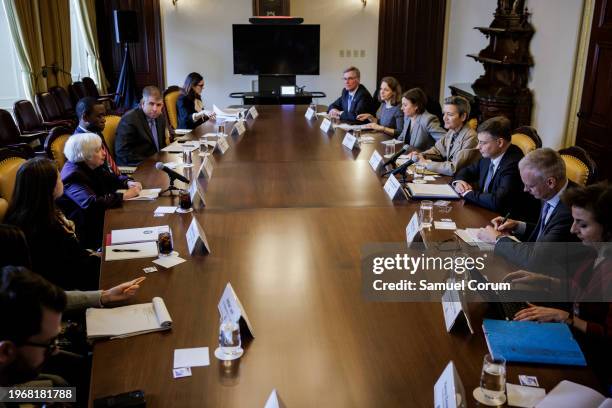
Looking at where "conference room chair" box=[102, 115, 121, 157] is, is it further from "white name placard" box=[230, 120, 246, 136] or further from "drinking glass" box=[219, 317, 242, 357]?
"drinking glass" box=[219, 317, 242, 357]

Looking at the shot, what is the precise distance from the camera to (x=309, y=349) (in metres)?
1.75

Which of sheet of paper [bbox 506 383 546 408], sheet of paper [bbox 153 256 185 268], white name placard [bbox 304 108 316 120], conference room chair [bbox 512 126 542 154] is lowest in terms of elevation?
sheet of paper [bbox 506 383 546 408]

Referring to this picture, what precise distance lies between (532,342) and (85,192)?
2.38m

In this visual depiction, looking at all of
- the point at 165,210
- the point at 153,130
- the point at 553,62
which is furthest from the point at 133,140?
the point at 553,62

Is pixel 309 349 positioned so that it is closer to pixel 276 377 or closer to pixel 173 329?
pixel 276 377

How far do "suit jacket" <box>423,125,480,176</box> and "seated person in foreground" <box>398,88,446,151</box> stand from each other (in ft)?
1.16

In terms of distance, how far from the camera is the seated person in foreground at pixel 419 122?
4.59 m

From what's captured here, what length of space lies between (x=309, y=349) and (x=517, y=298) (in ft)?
2.74

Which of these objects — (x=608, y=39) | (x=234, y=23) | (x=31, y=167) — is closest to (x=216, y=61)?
(x=234, y=23)

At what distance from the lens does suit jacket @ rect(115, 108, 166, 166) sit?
442cm

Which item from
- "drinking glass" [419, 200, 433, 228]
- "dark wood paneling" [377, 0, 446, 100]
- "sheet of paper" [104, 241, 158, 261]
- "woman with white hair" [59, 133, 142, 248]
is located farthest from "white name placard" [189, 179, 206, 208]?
"dark wood paneling" [377, 0, 446, 100]

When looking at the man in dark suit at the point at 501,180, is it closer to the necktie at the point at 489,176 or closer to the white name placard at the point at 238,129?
the necktie at the point at 489,176

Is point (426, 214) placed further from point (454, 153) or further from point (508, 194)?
point (454, 153)

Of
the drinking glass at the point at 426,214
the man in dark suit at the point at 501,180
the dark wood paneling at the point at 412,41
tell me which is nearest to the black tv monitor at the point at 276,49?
the dark wood paneling at the point at 412,41
